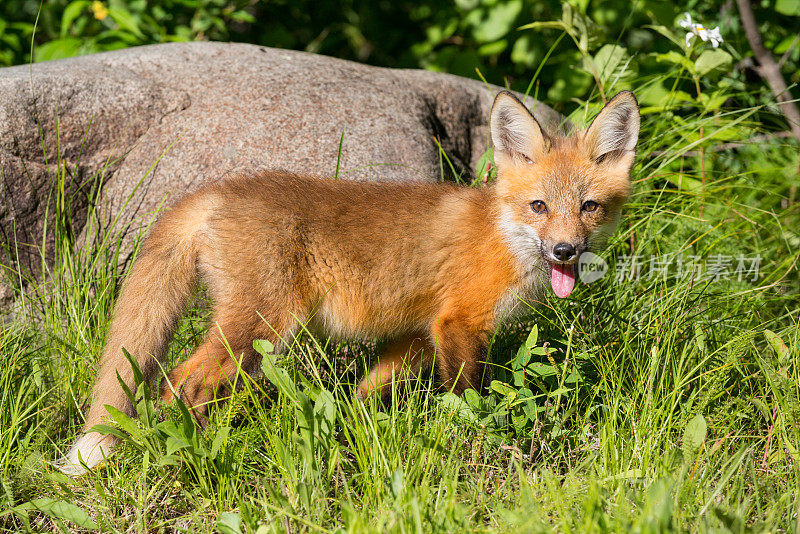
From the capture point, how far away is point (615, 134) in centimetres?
348

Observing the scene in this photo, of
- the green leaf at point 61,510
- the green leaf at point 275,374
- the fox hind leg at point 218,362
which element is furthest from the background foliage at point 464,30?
the green leaf at point 61,510

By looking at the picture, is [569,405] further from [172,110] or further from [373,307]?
[172,110]

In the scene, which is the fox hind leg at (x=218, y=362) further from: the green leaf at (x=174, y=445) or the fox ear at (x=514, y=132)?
the fox ear at (x=514, y=132)

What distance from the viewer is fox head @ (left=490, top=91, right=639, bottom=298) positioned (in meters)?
3.30

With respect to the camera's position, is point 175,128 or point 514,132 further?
point 175,128

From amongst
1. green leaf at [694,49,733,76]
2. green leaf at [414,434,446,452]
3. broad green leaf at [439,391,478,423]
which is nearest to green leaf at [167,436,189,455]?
green leaf at [414,434,446,452]

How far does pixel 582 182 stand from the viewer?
3.33 m

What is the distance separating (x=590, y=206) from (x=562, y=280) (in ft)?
1.28

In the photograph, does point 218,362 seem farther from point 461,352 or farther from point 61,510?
point 461,352

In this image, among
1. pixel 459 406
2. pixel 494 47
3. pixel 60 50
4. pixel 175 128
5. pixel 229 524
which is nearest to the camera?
pixel 229 524

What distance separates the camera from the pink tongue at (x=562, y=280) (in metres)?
3.37

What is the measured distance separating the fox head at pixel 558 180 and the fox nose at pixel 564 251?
0.11ft

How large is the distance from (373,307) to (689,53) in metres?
2.98

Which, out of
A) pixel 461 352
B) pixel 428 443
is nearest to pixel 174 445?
pixel 428 443
